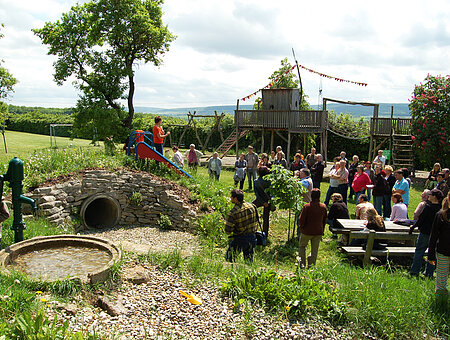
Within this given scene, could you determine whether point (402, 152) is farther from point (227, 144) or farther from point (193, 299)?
point (193, 299)

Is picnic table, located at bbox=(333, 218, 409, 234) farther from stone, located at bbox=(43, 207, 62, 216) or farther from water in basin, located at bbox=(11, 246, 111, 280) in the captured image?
stone, located at bbox=(43, 207, 62, 216)

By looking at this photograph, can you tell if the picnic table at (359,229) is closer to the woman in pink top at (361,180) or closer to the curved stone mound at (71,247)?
the woman in pink top at (361,180)

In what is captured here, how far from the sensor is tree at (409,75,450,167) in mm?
16391

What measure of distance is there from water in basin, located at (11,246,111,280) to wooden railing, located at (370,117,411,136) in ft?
55.6

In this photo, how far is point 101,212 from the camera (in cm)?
1080

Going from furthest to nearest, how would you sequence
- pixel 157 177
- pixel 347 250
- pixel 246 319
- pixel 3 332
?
pixel 157 177 < pixel 347 250 < pixel 246 319 < pixel 3 332

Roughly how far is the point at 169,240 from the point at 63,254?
354 centimetres

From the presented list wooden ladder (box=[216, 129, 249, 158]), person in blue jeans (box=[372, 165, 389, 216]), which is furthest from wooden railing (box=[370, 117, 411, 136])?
person in blue jeans (box=[372, 165, 389, 216])

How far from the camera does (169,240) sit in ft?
29.3

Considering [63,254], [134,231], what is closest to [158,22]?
[134,231]

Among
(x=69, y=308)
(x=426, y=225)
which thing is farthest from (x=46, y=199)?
(x=426, y=225)

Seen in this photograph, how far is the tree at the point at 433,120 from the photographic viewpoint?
1639 cm

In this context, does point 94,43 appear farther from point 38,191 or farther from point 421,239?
point 421,239

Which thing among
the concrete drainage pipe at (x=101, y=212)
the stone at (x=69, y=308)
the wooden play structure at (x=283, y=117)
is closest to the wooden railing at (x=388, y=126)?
the wooden play structure at (x=283, y=117)
